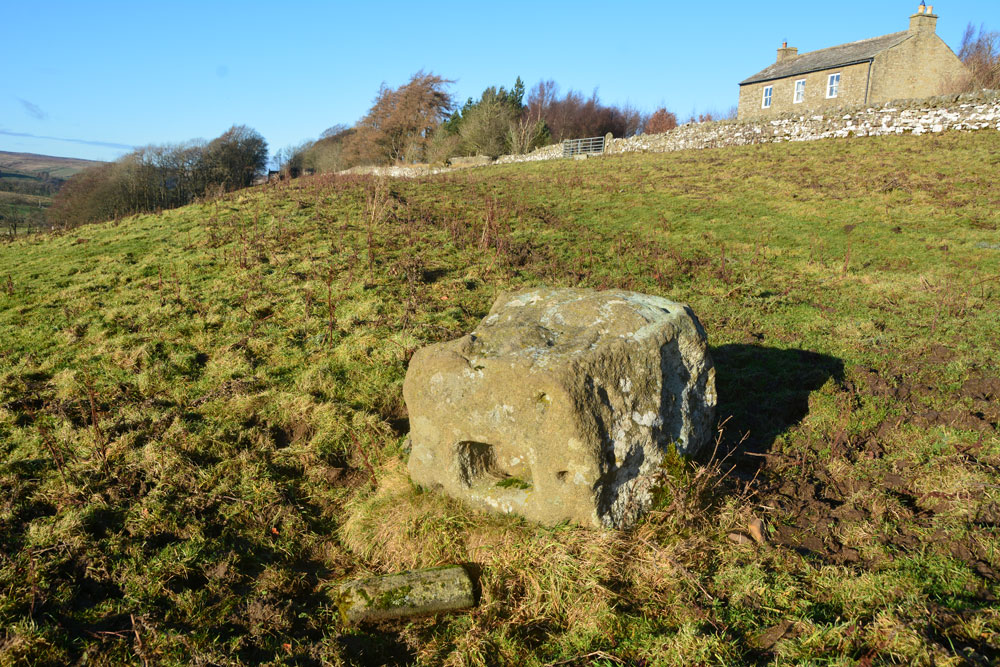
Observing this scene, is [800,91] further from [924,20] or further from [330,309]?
[330,309]

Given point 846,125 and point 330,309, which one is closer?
point 330,309

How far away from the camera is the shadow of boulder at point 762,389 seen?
20.5 feet

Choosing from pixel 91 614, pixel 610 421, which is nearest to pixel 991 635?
pixel 610 421

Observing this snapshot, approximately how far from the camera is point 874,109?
81.3 feet

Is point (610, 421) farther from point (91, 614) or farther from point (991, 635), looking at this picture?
point (91, 614)

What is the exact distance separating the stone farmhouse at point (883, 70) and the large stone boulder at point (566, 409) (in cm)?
3355

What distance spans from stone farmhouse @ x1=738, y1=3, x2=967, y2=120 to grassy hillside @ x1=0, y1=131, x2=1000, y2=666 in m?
27.0

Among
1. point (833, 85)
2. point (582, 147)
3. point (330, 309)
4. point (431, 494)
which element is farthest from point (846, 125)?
point (431, 494)

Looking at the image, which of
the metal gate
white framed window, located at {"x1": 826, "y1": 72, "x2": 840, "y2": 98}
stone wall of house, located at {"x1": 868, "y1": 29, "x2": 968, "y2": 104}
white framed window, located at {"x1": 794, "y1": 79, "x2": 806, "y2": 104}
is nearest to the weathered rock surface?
the metal gate

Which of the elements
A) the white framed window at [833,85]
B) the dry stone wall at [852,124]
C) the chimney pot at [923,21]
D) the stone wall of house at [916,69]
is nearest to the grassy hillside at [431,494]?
the dry stone wall at [852,124]

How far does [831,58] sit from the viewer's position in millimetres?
36781

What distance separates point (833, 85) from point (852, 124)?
48.2ft

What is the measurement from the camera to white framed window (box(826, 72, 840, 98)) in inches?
1433

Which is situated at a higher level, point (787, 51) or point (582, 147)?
point (787, 51)
